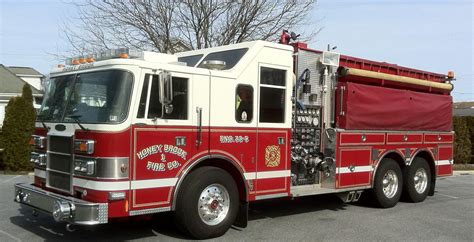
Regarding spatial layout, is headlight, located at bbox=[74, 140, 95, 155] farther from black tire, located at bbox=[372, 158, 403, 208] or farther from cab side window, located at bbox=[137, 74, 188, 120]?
black tire, located at bbox=[372, 158, 403, 208]

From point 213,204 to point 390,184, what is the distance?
4.61 meters

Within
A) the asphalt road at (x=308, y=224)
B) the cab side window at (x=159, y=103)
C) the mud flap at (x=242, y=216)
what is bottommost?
the asphalt road at (x=308, y=224)

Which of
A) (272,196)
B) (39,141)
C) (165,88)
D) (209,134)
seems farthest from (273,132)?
(39,141)

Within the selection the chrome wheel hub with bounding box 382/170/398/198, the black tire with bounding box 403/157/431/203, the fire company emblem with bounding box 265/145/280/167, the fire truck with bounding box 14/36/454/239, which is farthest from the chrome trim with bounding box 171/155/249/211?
the black tire with bounding box 403/157/431/203

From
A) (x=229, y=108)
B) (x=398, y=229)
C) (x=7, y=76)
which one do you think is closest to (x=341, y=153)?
(x=398, y=229)

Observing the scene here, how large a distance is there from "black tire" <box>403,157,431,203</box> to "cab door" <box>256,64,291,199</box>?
360 cm

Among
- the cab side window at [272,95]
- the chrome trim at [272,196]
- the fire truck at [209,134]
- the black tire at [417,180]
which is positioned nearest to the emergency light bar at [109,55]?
the fire truck at [209,134]

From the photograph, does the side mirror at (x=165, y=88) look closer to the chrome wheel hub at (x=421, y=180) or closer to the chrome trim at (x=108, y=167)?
the chrome trim at (x=108, y=167)

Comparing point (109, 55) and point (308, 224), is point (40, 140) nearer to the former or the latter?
point (109, 55)

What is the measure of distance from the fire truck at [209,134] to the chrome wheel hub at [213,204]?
0.05 ft

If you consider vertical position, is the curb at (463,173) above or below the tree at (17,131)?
below

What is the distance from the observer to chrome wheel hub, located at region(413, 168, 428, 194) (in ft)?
34.4

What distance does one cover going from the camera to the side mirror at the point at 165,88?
19.5 ft

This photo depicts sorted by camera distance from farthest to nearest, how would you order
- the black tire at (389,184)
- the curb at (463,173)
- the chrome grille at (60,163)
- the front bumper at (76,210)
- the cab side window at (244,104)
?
the curb at (463,173)
the black tire at (389,184)
the cab side window at (244,104)
the chrome grille at (60,163)
the front bumper at (76,210)
